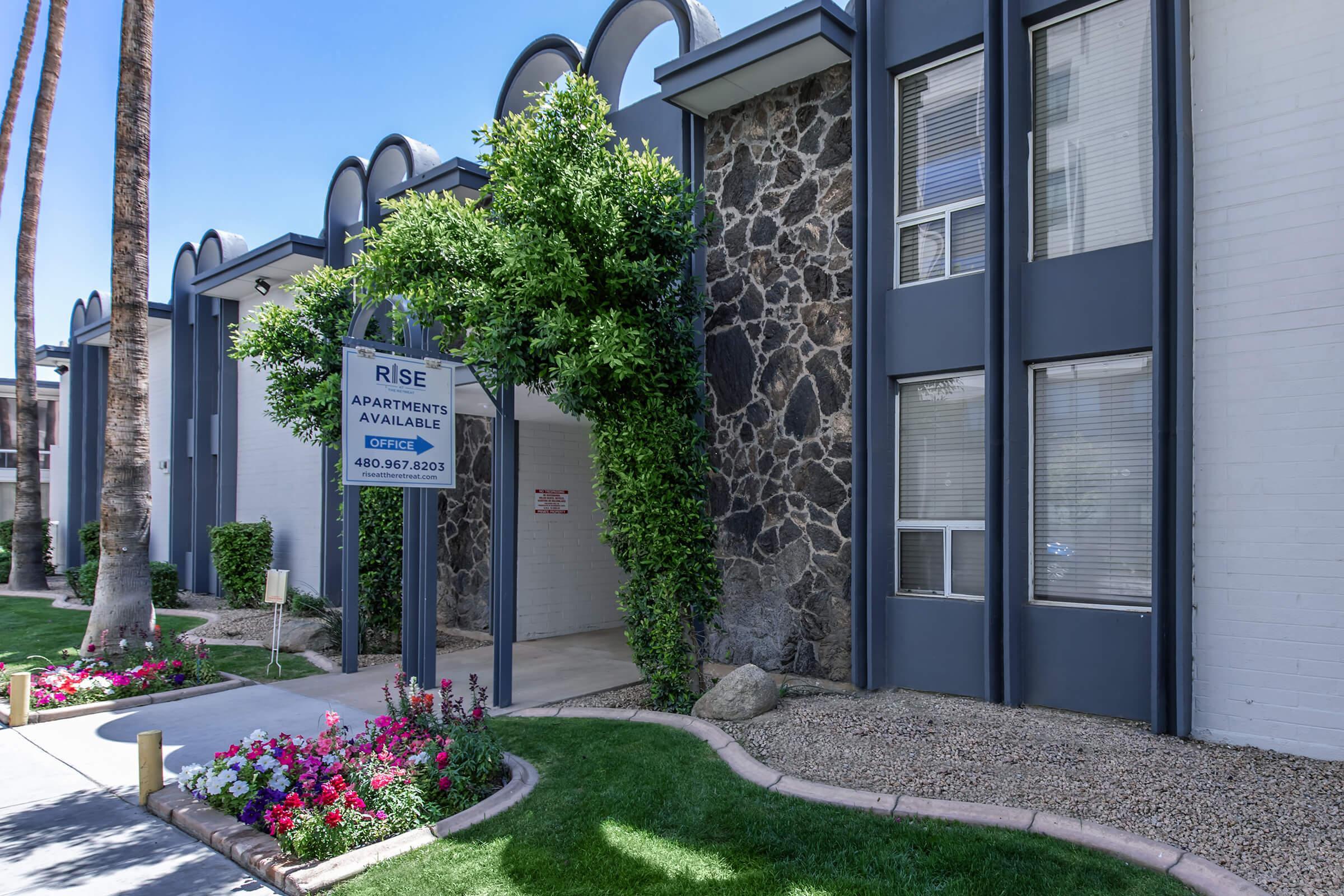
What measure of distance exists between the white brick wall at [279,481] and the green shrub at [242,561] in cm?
45

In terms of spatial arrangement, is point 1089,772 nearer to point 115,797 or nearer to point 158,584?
point 115,797

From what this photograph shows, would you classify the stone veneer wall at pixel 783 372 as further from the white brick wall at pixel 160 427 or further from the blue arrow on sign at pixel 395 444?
the white brick wall at pixel 160 427

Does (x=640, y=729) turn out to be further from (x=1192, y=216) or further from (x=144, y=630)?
(x=144, y=630)

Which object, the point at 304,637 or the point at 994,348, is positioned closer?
the point at 994,348

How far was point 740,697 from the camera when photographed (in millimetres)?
7035

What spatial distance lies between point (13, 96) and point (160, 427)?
24.7 ft

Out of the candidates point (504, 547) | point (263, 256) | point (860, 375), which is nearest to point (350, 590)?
point (504, 547)

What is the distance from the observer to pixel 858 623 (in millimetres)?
8008

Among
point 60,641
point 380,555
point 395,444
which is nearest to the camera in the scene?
point 395,444

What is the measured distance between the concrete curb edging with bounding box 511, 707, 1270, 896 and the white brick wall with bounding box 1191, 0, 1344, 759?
2321 millimetres

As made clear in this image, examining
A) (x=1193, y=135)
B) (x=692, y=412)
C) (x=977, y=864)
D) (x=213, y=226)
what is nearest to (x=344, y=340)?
(x=692, y=412)

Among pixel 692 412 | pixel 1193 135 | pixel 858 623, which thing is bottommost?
pixel 858 623

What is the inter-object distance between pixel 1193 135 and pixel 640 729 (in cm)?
621

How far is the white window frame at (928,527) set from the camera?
7625 mm
